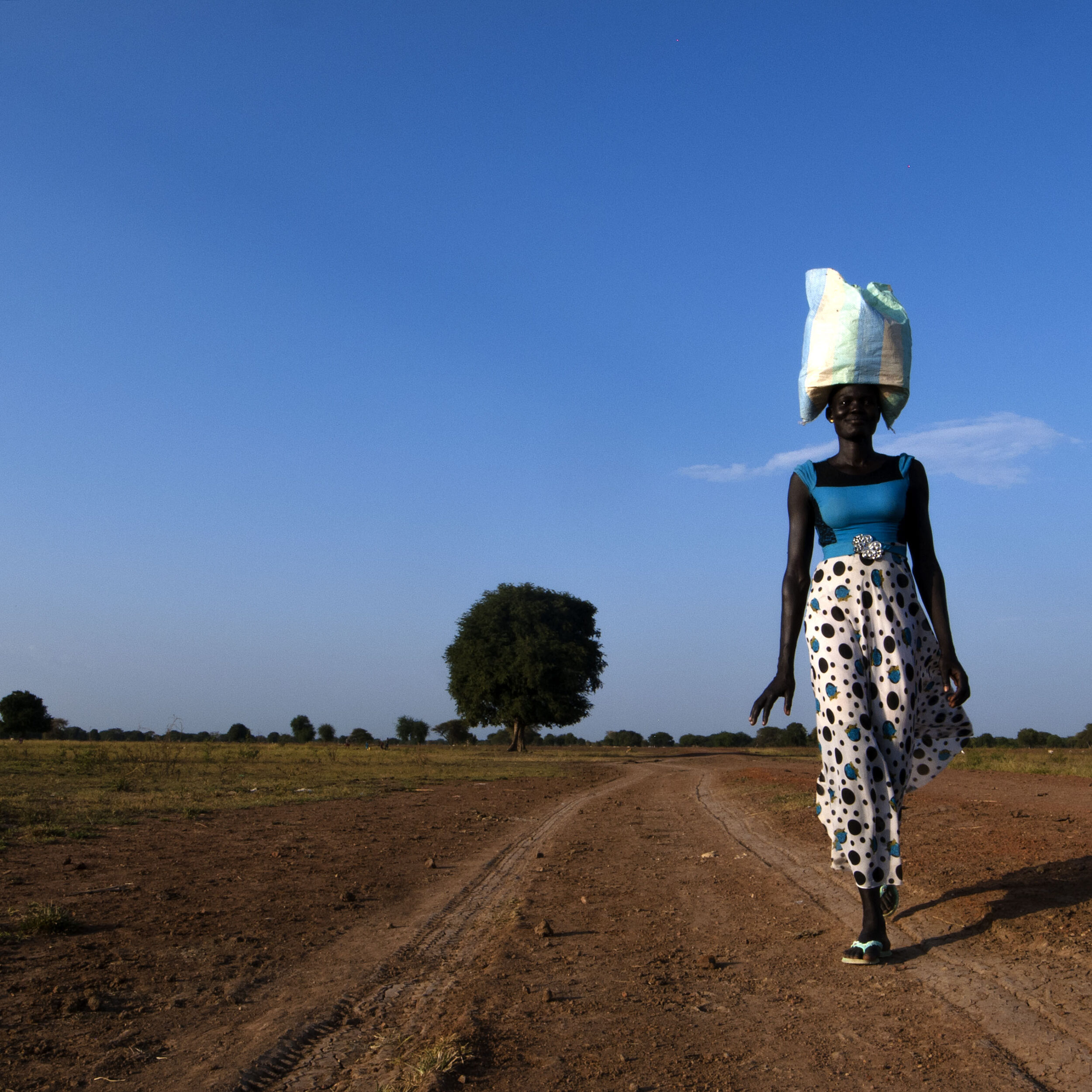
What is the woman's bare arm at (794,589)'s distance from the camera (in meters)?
3.87

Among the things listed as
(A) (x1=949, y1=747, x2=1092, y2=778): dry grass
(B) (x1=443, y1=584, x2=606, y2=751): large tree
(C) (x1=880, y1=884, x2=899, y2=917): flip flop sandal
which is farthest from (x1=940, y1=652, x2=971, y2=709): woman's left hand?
(B) (x1=443, y1=584, x2=606, y2=751): large tree

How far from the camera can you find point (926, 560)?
3.80 metres

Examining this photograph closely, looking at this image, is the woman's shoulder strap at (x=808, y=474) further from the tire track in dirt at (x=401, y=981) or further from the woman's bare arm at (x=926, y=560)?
the tire track in dirt at (x=401, y=981)

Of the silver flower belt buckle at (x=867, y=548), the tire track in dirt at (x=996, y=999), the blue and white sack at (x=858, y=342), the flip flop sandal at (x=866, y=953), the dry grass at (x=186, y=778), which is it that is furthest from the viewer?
the dry grass at (x=186, y=778)

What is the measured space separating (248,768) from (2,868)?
15.4 metres

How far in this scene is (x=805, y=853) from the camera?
6016mm

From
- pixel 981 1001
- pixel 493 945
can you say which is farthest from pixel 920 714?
pixel 493 945

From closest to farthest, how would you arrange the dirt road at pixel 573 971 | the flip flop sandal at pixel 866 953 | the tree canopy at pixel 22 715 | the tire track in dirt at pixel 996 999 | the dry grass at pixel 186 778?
1. the tire track in dirt at pixel 996 999
2. the dirt road at pixel 573 971
3. the flip flop sandal at pixel 866 953
4. the dry grass at pixel 186 778
5. the tree canopy at pixel 22 715

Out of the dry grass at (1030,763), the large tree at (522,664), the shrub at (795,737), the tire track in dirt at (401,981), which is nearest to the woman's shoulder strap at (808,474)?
the tire track in dirt at (401,981)

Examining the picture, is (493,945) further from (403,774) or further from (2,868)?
(403,774)

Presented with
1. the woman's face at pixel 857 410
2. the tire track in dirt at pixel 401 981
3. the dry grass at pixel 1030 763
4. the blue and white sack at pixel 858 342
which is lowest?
the tire track in dirt at pixel 401 981

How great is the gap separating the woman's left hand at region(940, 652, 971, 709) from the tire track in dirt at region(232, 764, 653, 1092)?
93.7 inches

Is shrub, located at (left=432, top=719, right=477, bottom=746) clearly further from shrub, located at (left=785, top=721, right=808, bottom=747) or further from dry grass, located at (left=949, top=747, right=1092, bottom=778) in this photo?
dry grass, located at (left=949, top=747, right=1092, bottom=778)

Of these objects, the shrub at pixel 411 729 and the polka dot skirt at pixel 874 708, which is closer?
the polka dot skirt at pixel 874 708
